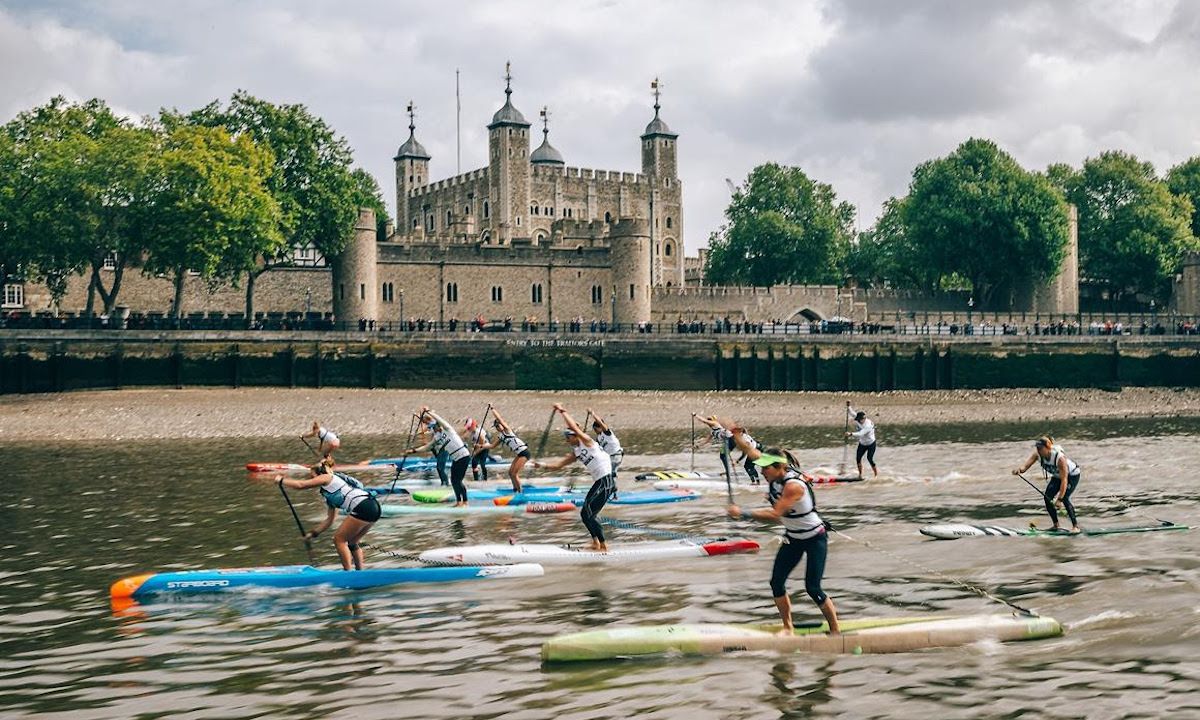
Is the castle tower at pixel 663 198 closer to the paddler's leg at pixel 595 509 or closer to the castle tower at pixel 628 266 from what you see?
the castle tower at pixel 628 266

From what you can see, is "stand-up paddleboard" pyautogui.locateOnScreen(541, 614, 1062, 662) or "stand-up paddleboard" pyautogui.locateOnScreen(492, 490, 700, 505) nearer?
"stand-up paddleboard" pyautogui.locateOnScreen(541, 614, 1062, 662)

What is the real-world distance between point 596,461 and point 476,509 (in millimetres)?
5938

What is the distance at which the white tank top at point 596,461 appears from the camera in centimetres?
1884

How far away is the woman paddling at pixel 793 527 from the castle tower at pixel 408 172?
110m

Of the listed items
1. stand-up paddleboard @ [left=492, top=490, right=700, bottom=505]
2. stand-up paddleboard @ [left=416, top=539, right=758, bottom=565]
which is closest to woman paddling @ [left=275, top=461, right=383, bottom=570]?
stand-up paddleboard @ [left=416, top=539, right=758, bottom=565]

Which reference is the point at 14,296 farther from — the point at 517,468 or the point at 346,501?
the point at 346,501

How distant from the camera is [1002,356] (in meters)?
64.6

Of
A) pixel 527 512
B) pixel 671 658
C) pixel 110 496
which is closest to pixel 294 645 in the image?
pixel 671 658

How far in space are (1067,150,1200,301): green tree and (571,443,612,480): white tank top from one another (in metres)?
85.3

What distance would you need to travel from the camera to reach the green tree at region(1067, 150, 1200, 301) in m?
94.1

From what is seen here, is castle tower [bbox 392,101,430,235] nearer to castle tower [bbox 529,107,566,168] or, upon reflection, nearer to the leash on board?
castle tower [bbox 529,107,566,168]

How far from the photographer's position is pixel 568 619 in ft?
49.4

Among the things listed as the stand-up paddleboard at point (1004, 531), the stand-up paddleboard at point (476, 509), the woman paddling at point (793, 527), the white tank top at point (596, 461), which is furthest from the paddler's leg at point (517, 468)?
the woman paddling at point (793, 527)

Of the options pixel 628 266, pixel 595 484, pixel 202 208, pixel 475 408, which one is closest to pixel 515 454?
pixel 595 484
